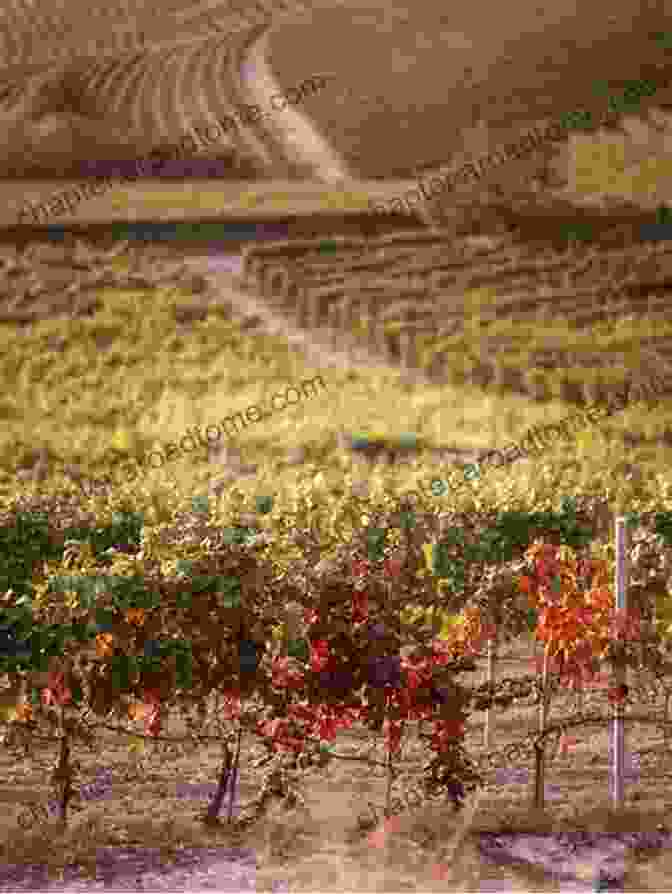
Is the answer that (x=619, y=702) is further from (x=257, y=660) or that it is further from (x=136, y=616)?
(x=136, y=616)

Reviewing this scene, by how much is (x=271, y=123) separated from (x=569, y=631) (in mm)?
23790

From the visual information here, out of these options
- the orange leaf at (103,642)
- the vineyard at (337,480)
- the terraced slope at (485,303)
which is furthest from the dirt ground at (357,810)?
the terraced slope at (485,303)

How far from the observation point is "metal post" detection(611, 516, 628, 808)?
763cm

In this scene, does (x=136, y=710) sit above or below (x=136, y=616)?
below

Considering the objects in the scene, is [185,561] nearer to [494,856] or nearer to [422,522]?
[494,856]

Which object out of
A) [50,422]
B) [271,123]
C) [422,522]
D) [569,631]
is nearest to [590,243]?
[271,123]

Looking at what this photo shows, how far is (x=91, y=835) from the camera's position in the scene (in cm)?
726

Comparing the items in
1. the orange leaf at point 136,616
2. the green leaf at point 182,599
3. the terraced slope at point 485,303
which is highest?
the terraced slope at point 485,303

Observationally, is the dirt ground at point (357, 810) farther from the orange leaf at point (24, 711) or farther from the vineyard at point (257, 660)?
the orange leaf at point (24, 711)

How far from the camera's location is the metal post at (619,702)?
25.0ft

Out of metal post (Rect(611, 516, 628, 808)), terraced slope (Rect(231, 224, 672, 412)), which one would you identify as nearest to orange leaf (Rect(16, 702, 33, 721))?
metal post (Rect(611, 516, 628, 808))

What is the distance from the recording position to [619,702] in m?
7.85

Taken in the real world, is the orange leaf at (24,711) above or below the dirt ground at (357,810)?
above

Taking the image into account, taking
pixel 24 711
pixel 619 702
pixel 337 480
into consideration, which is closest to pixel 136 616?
pixel 24 711
